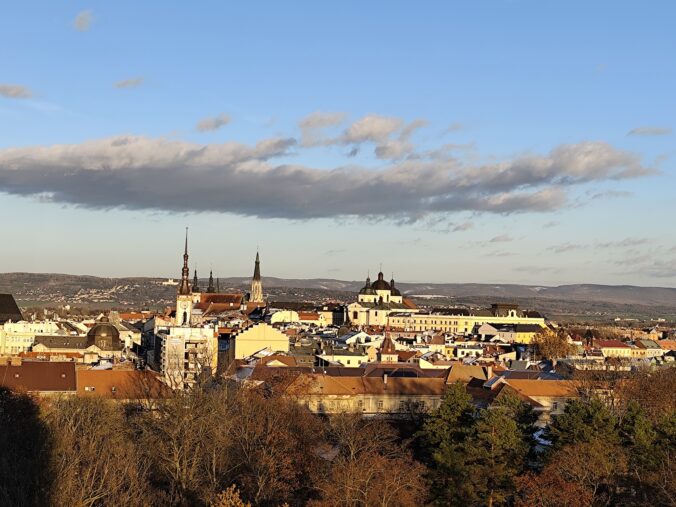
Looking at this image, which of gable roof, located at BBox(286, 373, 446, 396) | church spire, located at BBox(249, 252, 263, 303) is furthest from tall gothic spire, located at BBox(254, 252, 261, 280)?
gable roof, located at BBox(286, 373, 446, 396)

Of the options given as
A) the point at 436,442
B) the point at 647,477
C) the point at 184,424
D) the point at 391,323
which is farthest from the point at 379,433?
the point at 391,323

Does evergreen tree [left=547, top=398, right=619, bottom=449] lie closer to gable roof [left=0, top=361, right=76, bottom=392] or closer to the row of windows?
the row of windows

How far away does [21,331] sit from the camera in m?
109

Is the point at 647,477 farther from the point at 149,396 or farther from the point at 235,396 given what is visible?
the point at 149,396

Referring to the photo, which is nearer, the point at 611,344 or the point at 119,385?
the point at 119,385

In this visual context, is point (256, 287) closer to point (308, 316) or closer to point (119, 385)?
point (308, 316)

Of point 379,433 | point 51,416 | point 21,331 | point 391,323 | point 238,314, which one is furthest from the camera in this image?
point 391,323

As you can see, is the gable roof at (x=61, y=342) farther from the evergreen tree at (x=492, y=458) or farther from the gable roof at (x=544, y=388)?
the evergreen tree at (x=492, y=458)

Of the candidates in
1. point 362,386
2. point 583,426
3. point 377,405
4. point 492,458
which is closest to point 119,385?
point 362,386

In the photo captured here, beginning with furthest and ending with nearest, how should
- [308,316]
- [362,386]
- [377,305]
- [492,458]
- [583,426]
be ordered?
[377,305] < [308,316] < [362,386] < [583,426] < [492,458]

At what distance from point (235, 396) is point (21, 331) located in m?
63.1

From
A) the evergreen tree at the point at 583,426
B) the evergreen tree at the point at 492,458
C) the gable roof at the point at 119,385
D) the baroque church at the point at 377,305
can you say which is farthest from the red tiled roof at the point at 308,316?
the evergreen tree at the point at 492,458

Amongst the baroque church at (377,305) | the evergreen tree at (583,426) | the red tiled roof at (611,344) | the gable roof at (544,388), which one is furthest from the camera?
the baroque church at (377,305)

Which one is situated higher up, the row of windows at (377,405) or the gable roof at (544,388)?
the gable roof at (544,388)
